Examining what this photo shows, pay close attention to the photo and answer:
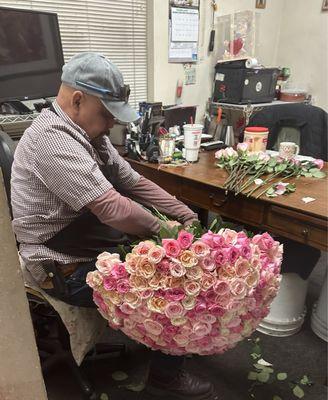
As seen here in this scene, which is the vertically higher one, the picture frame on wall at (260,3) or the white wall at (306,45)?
the picture frame on wall at (260,3)

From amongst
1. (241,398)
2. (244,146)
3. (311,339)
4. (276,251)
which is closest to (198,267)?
(276,251)

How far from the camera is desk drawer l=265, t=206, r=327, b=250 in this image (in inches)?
51.0

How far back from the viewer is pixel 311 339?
1753mm

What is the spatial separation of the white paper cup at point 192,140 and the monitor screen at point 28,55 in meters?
0.80

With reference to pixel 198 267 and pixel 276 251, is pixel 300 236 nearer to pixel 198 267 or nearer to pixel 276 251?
pixel 276 251

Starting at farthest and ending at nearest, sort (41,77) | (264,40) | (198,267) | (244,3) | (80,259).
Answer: (264,40) < (244,3) < (41,77) < (80,259) < (198,267)

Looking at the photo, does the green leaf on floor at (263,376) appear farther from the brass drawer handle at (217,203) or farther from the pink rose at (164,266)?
the pink rose at (164,266)

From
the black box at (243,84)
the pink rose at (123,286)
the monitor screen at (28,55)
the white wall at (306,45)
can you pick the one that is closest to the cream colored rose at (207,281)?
the pink rose at (123,286)

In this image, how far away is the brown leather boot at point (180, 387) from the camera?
4.58 feet

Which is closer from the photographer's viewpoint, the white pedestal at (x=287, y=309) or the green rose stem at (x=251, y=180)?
the green rose stem at (x=251, y=180)

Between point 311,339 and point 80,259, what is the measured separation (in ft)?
4.16

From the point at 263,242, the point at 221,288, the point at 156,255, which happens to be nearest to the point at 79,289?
the point at 156,255

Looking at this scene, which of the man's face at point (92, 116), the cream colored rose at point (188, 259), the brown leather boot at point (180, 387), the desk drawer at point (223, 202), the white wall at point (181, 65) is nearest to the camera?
the cream colored rose at point (188, 259)

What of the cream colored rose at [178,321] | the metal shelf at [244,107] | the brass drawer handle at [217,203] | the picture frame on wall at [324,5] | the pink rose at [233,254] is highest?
the picture frame on wall at [324,5]
